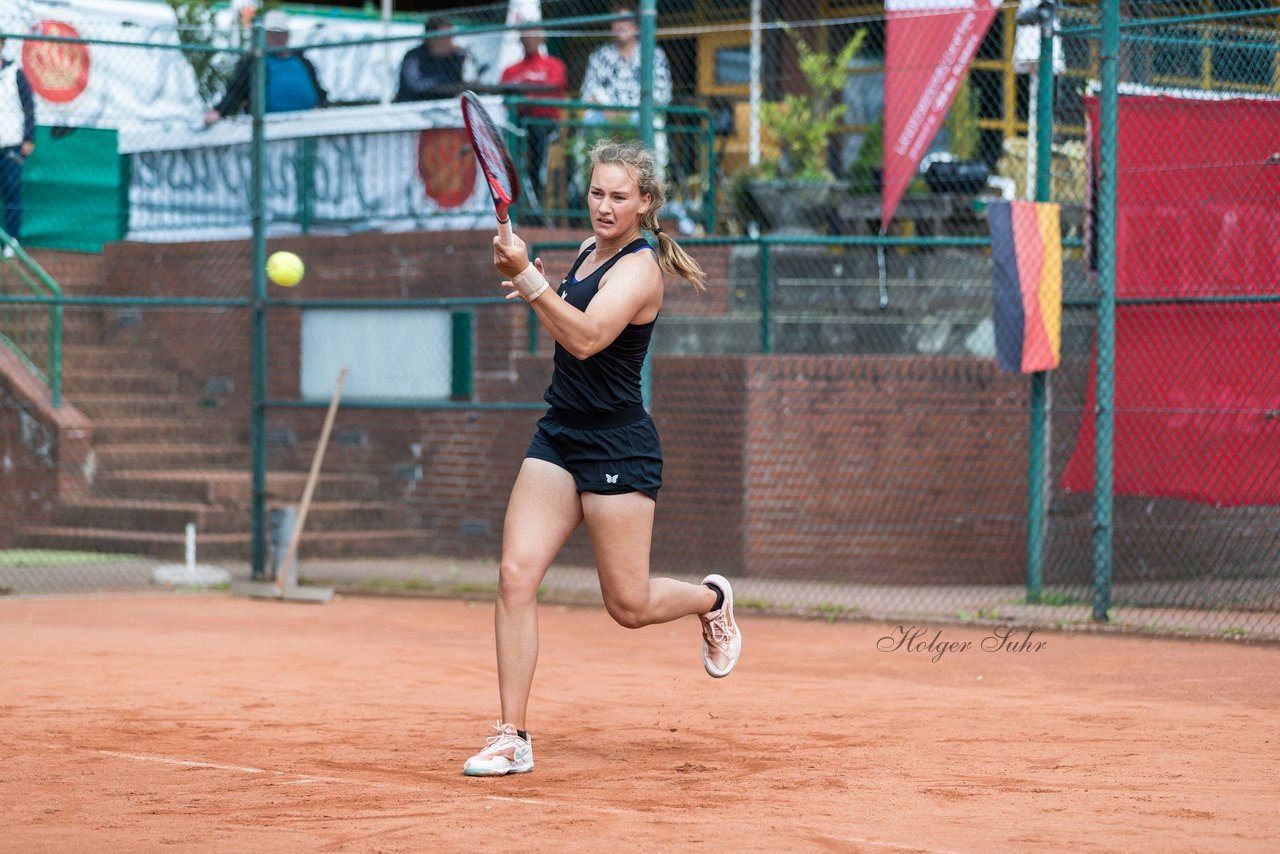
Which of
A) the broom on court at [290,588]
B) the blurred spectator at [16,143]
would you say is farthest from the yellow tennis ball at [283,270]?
the blurred spectator at [16,143]

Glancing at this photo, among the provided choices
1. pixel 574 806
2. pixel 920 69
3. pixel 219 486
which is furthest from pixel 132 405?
pixel 574 806

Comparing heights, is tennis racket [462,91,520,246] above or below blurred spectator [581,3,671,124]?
below

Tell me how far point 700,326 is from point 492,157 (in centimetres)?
776

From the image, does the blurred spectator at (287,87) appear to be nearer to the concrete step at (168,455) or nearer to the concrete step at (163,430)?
the concrete step at (163,430)

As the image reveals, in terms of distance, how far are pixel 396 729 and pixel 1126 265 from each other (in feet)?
18.8

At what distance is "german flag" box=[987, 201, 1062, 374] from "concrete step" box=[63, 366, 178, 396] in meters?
8.40

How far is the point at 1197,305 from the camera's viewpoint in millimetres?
10289

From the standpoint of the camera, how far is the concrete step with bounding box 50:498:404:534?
45.7 feet

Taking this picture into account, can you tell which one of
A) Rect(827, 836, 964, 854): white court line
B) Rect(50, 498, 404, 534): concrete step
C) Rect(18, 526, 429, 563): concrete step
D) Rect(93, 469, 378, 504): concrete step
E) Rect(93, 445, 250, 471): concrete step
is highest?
Rect(827, 836, 964, 854): white court line

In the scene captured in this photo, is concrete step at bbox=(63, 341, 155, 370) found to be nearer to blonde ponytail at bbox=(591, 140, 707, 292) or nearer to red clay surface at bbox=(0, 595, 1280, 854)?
red clay surface at bbox=(0, 595, 1280, 854)

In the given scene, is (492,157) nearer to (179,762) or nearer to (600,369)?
(600,369)

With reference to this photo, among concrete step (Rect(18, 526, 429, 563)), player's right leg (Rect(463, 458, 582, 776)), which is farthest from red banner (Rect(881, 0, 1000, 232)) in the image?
player's right leg (Rect(463, 458, 582, 776))

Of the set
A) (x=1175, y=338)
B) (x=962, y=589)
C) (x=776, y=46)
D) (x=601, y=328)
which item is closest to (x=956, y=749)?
(x=601, y=328)

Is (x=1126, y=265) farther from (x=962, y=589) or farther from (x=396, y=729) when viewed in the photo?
(x=396, y=729)
